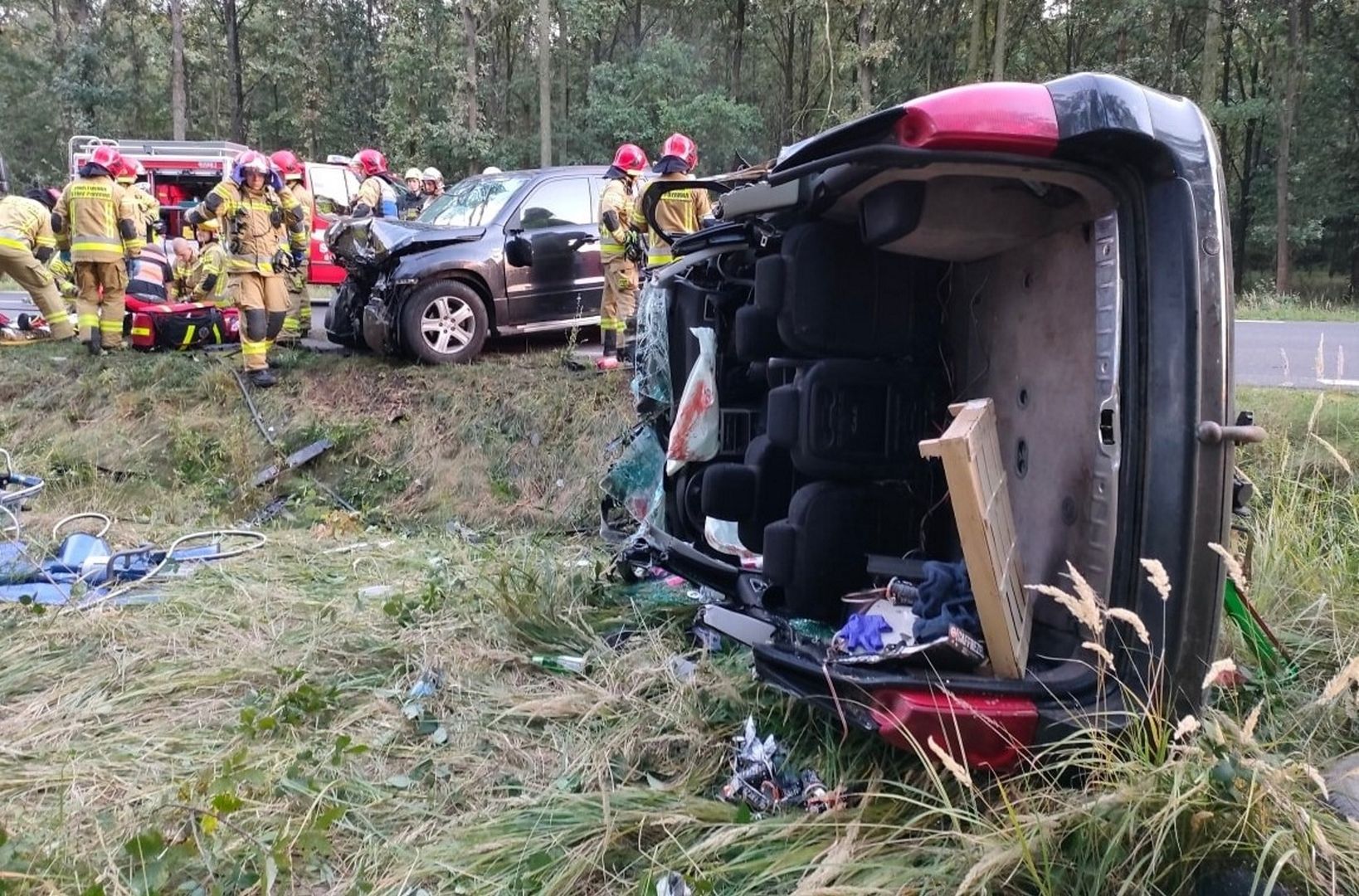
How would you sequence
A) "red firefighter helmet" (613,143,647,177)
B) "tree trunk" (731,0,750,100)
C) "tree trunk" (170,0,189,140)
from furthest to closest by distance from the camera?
"tree trunk" (731,0,750,100)
"tree trunk" (170,0,189,140)
"red firefighter helmet" (613,143,647,177)

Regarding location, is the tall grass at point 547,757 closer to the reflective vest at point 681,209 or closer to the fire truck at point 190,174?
the reflective vest at point 681,209

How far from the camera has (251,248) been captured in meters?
7.77

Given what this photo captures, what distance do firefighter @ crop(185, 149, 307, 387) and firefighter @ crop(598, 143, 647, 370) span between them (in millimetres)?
2757

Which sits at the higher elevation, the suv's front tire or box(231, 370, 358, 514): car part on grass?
the suv's front tire

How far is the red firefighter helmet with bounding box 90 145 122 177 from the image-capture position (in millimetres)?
8766

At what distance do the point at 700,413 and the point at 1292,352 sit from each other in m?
7.98

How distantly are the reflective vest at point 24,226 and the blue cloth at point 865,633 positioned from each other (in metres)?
9.36

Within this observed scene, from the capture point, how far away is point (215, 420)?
736 cm

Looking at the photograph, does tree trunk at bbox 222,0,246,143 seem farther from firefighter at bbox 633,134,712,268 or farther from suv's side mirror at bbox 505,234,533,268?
firefighter at bbox 633,134,712,268

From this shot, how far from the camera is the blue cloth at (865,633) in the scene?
220 centimetres

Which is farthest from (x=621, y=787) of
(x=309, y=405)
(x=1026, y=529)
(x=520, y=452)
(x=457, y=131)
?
(x=457, y=131)

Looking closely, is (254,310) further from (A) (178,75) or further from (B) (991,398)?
(A) (178,75)

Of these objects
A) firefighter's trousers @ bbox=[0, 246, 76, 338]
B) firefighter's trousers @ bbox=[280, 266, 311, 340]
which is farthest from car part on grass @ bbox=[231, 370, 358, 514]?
firefighter's trousers @ bbox=[0, 246, 76, 338]

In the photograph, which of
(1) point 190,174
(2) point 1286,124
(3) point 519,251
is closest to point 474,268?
(3) point 519,251
